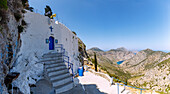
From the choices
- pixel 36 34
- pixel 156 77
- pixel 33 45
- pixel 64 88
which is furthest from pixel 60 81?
pixel 156 77

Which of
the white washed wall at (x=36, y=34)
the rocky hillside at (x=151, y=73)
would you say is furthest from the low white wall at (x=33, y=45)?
the rocky hillside at (x=151, y=73)

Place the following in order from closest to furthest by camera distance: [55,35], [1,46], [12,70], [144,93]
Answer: [1,46]
[12,70]
[144,93]
[55,35]

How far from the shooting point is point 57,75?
7027 millimetres

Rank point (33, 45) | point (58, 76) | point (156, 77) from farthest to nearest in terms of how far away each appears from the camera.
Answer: point (156, 77) → point (33, 45) → point (58, 76)

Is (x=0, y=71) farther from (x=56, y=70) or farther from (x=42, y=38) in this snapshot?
(x=42, y=38)

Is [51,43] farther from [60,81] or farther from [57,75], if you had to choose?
[60,81]

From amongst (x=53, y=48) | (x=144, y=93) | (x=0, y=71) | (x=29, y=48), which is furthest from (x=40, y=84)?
(x=144, y=93)

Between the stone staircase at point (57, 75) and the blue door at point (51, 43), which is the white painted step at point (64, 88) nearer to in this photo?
the stone staircase at point (57, 75)

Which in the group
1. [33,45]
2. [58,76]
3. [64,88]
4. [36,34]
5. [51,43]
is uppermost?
[36,34]

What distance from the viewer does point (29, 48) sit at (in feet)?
26.9

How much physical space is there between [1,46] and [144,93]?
1274cm

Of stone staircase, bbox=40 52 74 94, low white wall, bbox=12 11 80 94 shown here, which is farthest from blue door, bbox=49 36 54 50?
stone staircase, bbox=40 52 74 94

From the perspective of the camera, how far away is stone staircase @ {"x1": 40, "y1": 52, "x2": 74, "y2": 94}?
6.27 meters

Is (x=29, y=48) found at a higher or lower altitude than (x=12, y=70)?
higher
